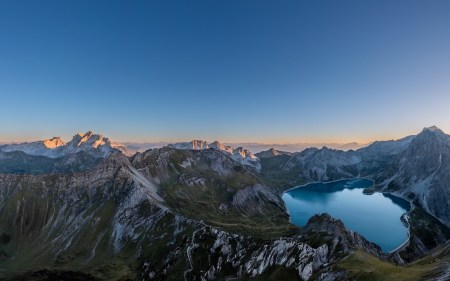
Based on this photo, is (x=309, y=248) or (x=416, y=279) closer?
(x=416, y=279)

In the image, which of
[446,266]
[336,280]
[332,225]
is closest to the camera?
[446,266]

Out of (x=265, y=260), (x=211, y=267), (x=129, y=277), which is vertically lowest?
(x=129, y=277)

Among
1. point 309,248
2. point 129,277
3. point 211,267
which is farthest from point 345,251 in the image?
point 129,277

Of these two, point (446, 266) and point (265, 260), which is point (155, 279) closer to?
point (265, 260)

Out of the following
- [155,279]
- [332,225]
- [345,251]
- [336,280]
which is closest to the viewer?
[336,280]

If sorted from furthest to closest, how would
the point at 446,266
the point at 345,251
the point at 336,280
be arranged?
the point at 345,251
the point at 336,280
the point at 446,266

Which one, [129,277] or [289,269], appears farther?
[129,277]

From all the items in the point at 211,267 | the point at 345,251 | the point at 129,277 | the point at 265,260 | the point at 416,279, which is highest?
the point at 416,279


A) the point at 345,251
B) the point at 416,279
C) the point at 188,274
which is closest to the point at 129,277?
the point at 188,274

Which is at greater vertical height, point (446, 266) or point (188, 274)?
point (446, 266)

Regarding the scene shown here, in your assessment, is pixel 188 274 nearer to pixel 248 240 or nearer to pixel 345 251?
pixel 248 240
